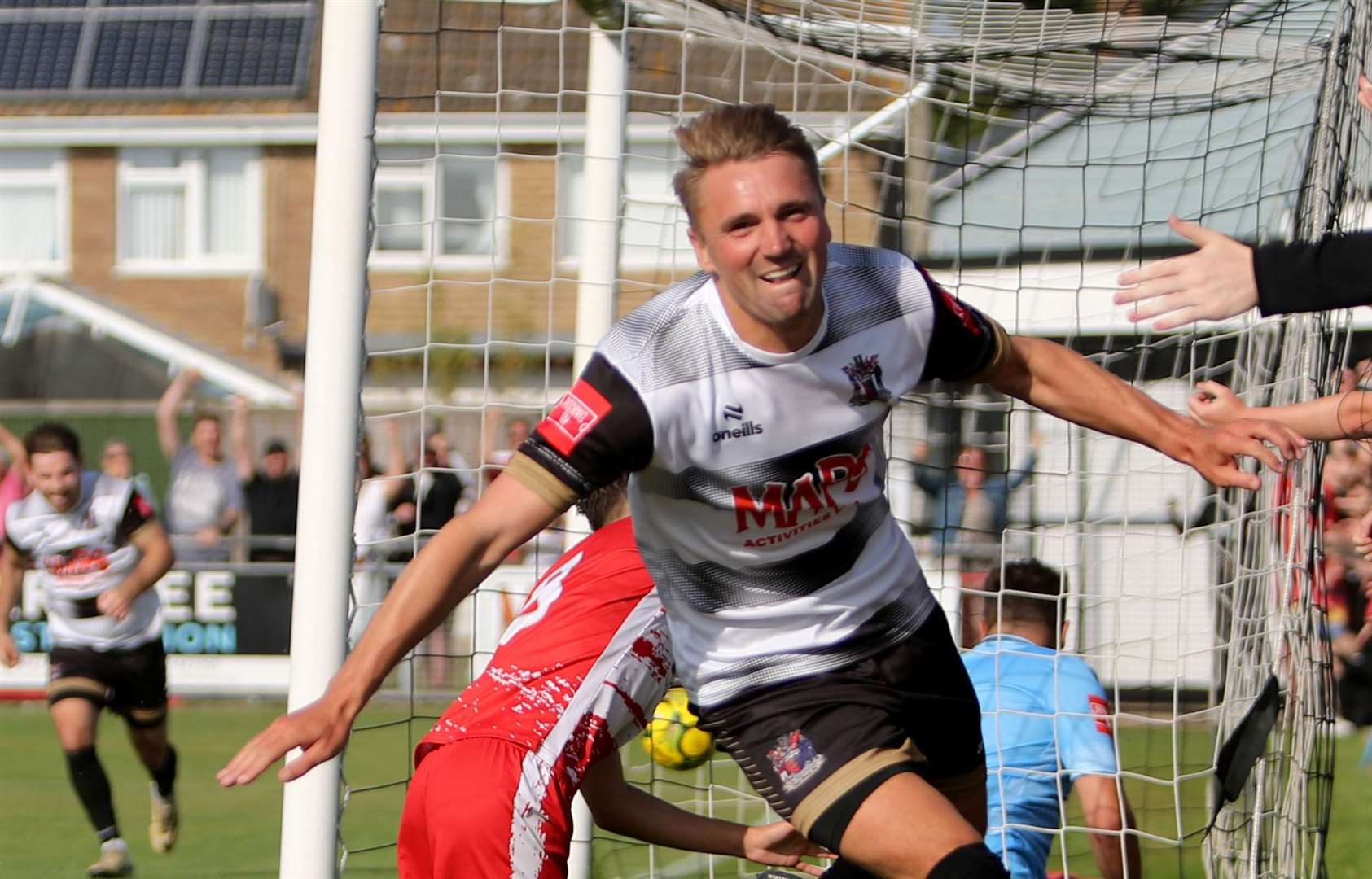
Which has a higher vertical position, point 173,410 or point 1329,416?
point 1329,416

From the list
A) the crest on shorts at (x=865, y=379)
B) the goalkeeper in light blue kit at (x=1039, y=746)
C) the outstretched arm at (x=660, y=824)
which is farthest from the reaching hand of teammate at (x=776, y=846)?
the crest on shorts at (x=865, y=379)

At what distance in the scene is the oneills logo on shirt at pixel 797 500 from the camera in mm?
3512

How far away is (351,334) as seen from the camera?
460cm

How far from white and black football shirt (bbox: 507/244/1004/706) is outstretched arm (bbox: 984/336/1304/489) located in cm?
10

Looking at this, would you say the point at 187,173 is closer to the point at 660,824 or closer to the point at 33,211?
the point at 33,211

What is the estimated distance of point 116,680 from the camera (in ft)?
25.9

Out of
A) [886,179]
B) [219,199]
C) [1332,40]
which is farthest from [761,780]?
[219,199]

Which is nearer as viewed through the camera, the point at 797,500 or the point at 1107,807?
the point at 797,500

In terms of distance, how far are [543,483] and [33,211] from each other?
1031 inches

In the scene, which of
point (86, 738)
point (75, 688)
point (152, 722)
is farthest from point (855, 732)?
point (75, 688)

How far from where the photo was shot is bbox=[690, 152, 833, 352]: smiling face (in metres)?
3.34

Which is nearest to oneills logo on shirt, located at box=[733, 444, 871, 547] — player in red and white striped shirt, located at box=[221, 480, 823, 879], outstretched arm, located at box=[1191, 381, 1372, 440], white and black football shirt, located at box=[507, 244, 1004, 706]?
white and black football shirt, located at box=[507, 244, 1004, 706]

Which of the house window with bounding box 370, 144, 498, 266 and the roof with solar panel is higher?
the roof with solar panel

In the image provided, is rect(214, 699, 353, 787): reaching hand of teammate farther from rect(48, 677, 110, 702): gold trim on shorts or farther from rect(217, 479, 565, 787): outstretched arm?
rect(48, 677, 110, 702): gold trim on shorts
